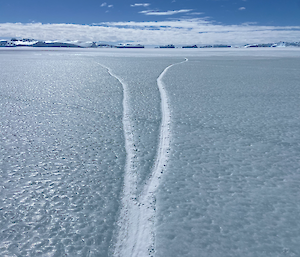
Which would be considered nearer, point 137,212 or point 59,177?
point 137,212

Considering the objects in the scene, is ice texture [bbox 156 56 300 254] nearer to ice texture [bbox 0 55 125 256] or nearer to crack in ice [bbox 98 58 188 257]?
crack in ice [bbox 98 58 188 257]

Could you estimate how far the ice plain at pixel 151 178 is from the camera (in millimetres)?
1009

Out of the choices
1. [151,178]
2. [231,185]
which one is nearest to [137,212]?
[151,178]

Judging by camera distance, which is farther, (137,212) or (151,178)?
(151,178)

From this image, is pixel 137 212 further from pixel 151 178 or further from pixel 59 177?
pixel 59 177

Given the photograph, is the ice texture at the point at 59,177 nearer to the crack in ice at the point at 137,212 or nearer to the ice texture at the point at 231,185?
the crack in ice at the point at 137,212

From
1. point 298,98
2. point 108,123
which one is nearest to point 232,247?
point 108,123

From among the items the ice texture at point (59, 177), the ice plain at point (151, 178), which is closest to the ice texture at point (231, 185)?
the ice plain at point (151, 178)

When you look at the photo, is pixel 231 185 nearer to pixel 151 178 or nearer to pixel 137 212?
pixel 151 178

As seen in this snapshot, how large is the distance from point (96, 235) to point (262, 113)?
7.08 feet

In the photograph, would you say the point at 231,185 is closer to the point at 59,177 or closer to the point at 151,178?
the point at 151,178

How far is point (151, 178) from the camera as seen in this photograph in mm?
1456

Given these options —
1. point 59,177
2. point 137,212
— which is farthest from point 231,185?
point 59,177

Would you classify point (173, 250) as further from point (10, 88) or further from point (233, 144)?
point (10, 88)
